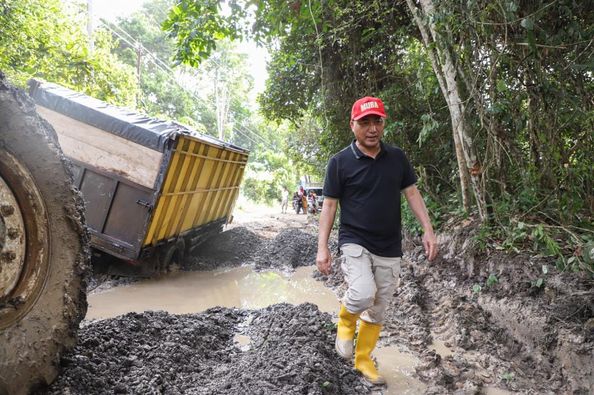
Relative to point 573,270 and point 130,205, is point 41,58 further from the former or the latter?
point 573,270

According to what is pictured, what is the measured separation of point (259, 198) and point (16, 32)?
71.3 ft

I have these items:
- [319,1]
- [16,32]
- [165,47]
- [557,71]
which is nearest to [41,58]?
[16,32]

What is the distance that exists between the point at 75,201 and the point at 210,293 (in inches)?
151

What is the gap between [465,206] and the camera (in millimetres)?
4742

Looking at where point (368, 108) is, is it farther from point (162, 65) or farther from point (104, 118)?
point (162, 65)

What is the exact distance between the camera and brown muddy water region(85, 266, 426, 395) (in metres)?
4.86

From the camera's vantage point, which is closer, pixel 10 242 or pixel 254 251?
pixel 10 242

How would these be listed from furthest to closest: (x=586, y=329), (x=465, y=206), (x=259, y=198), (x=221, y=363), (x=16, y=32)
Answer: (x=259, y=198), (x=16, y=32), (x=465, y=206), (x=221, y=363), (x=586, y=329)

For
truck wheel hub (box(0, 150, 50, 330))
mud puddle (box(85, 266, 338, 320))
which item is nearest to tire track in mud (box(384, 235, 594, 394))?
mud puddle (box(85, 266, 338, 320))

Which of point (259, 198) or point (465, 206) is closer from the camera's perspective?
point (465, 206)

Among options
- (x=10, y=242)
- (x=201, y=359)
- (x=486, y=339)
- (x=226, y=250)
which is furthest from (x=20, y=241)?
(x=226, y=250)

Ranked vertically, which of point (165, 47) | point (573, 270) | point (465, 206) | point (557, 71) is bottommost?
point (573, 270)

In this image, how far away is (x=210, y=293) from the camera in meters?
5.67

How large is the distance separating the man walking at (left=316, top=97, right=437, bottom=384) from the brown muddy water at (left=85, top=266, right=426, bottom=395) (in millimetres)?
834
